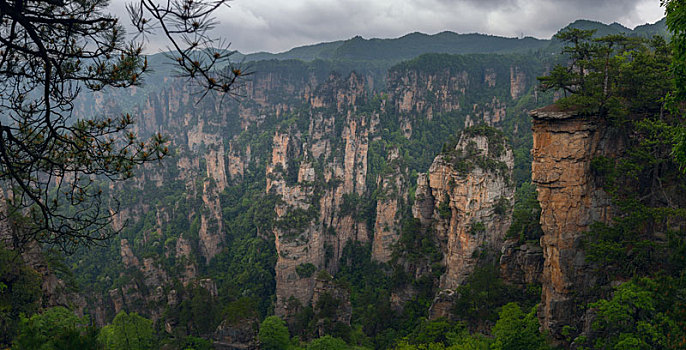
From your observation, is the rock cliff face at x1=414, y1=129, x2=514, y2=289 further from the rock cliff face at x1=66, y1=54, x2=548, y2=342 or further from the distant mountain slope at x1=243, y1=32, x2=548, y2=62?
the distant mountain slope at x1=243, y1=32, x2=548, y2=62

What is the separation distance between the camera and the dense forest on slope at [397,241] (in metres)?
12.9

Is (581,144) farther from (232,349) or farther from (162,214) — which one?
(162,214)

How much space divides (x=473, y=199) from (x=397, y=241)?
13.5 metres

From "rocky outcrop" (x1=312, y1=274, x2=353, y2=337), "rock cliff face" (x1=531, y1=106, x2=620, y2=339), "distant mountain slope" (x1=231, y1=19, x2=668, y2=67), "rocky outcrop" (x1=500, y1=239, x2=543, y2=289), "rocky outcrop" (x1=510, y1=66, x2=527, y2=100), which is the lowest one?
"rocky outcrop" (x1=312, y1=274, x2=353, y2=337)

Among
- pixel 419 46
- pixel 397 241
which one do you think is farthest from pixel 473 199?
pixel 419 46

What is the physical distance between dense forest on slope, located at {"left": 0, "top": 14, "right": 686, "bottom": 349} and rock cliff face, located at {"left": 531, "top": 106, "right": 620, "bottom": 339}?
0.28 feet

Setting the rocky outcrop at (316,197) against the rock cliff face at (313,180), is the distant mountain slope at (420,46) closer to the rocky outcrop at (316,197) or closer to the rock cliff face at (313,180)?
the rock cliff face at (313,180)

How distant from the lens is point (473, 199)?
88.1 ft

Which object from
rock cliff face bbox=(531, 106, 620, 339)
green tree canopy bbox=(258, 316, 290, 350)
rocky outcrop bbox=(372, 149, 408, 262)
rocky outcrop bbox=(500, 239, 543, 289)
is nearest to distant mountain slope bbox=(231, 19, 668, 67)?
rocky outcrop bbox=(372, 149, 408, 262)

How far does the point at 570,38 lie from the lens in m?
16.6

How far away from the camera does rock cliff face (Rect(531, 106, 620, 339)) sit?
47.2 feet

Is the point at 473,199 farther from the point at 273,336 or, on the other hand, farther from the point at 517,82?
the point at 517,82

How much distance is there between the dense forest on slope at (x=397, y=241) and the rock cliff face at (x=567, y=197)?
0.09 meters

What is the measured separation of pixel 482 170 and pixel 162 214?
50.1 meters
